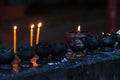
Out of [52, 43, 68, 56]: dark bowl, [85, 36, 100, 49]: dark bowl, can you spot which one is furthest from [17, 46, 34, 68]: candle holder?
[85, 36, 100, 49]: dark bowl

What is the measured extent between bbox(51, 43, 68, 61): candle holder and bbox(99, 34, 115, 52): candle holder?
0.52 metres

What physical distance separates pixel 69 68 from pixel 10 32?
609 centimetres

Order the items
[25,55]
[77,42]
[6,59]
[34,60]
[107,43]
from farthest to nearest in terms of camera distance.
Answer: [107,43] < [77,42] < [34,60] < [25,55] < [6,59]

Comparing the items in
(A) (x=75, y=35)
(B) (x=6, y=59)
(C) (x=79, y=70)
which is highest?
(A) (x=75, y=35)

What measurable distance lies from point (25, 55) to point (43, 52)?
6.9 inches

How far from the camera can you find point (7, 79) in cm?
301

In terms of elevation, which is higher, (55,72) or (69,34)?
(69,34)

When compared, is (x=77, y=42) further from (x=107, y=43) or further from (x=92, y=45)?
(x=107, y=43)

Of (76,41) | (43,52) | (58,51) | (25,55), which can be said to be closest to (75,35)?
(76,41)

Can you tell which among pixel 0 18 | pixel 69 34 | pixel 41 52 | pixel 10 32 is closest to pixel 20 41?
pixel 10 32

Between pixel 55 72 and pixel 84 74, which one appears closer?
pixel 55 72

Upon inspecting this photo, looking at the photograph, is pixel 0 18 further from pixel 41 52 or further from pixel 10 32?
pixel 41 52

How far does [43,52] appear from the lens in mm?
3447

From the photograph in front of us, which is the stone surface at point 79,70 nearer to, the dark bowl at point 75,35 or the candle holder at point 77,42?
the candle holder at point 77,42
